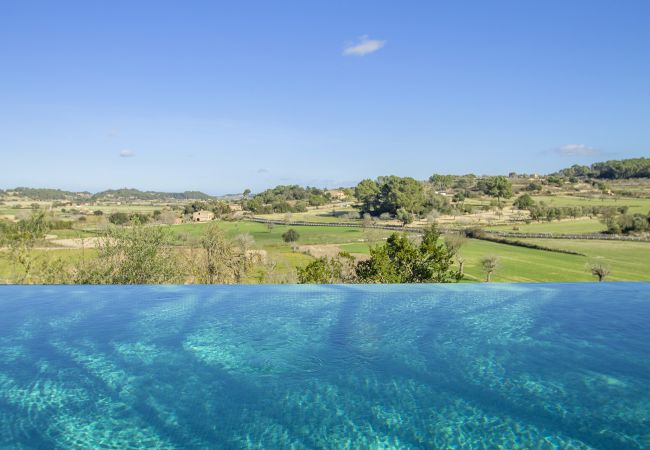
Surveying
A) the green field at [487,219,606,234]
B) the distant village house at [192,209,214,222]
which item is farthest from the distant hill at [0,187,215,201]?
the green field at [487,219,606,234]

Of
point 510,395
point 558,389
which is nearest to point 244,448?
point 510,395

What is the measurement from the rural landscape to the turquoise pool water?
5.08 meters

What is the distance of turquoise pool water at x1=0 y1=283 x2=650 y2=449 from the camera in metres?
4.16

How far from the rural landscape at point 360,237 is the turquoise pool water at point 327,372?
5084 mm

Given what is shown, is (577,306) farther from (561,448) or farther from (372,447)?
(372,447)

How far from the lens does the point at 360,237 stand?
40750 mm

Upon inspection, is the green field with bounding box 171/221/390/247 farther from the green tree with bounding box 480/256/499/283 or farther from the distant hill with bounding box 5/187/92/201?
the distant hill with bounding box 5/187/92/201

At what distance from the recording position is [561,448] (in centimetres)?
391

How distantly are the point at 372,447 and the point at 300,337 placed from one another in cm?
285

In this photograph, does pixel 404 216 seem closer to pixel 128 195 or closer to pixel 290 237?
pixel 290 237

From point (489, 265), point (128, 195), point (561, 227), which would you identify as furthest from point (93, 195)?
point (489, 265)

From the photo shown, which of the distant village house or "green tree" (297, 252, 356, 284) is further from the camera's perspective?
the distant village house

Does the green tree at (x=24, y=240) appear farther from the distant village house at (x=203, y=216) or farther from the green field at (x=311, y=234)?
the distant village house at (x=203, y=216)

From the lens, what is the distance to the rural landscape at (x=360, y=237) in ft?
45.0
